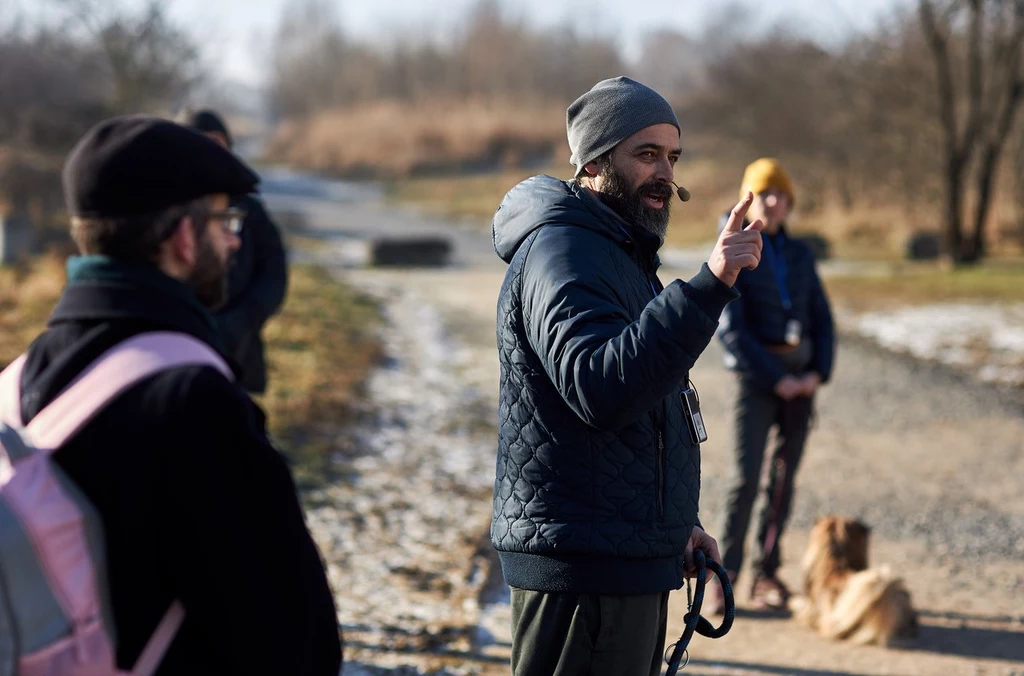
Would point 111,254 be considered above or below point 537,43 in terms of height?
below

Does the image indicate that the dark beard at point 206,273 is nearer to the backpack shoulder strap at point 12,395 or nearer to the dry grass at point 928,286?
the backpack shoulder strap at point 12,395

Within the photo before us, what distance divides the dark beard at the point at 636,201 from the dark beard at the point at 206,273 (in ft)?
3.52

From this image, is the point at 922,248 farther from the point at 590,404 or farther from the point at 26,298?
the point at 590,404

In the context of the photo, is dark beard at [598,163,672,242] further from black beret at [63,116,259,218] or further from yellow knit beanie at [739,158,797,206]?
yellow knit beanie at [739,158,797,206]

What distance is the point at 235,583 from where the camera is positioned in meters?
1.65

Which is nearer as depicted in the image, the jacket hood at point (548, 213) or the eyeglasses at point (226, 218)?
the eyeglasses at point (226, 218)

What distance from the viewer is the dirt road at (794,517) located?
4.62m

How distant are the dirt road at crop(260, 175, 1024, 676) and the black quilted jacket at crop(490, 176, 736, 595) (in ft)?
6.74

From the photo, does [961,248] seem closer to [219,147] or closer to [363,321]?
[363,321]

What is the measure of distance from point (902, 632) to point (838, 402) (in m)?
5.07

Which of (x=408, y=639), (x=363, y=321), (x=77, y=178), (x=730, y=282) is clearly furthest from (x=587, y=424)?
A: (x=363, y=321)

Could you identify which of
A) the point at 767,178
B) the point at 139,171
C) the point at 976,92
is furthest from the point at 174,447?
the point at 976,92

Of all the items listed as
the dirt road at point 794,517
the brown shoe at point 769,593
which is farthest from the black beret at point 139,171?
the brown shoe at point 769,593

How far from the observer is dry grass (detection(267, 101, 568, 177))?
46.9 meters
